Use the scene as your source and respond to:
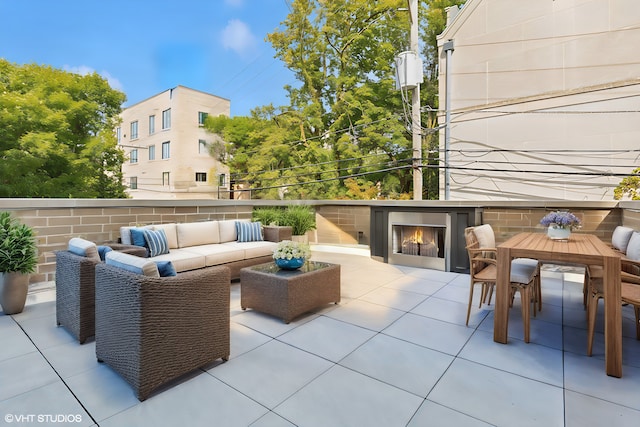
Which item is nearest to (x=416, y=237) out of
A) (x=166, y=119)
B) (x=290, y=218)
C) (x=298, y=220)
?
(x=298, y=220)

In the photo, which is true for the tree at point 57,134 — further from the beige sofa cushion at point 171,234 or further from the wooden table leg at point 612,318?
the wooden table leg at point 612,318

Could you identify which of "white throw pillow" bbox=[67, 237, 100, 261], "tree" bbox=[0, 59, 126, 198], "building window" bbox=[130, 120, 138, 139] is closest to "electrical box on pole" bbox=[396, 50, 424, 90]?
"white throw pillow" bbox=[67, 237, 100, 261]

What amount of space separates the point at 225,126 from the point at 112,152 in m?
6.17

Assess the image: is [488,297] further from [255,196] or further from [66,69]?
[66,69]

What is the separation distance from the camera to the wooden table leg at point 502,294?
2.45 m

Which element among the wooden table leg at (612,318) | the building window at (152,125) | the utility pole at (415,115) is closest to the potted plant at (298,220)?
the utility pole at (415,115)

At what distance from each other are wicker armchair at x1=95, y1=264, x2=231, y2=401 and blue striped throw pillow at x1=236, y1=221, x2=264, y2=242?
2.76 m

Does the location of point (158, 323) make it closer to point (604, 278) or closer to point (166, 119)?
point (604, 278)

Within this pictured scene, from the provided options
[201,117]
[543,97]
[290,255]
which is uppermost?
[201,117]

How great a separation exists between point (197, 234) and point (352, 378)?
329 cm

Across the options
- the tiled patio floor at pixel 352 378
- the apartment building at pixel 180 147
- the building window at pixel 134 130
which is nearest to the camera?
the tiled patio floor at pixel 352 378

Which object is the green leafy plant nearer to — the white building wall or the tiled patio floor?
the tiled patio floor

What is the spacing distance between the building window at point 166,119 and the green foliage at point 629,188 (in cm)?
2176

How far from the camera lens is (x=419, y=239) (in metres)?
5.29
